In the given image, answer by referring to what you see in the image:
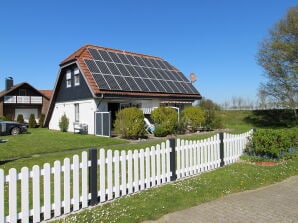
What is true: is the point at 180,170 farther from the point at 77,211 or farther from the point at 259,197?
the point at 77,211

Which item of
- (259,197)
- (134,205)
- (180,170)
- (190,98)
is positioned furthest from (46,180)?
(190,98)

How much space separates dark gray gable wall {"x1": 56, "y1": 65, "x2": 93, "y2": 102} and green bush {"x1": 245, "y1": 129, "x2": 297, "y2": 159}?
13550mm

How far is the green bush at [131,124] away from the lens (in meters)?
17.1

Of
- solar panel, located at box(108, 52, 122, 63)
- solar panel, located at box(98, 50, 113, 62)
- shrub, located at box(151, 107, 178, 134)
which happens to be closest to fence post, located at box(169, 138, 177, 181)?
shrub, located at box(151, 107, 178, 134)

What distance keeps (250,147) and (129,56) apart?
18.3m

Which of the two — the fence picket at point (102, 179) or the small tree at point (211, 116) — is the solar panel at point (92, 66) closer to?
the small tree at point (211, 116)

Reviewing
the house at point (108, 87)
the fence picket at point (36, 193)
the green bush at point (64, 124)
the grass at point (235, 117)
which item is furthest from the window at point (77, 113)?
the fence picket at point (36, 193)

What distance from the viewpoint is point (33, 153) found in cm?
1229

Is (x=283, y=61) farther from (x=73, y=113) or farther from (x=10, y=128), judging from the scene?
(x=10, y=128)

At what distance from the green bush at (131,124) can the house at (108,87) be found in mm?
1223

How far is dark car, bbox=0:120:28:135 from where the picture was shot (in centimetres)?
2150

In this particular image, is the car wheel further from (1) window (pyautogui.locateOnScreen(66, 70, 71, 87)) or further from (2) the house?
(1) window (pyautogui.locateOnScreen(66, 70, 71, 87))

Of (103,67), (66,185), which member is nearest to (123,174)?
(66,185)

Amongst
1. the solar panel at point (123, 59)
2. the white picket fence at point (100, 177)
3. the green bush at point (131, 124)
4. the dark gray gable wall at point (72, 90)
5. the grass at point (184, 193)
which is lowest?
the grass at point (184, 193)
